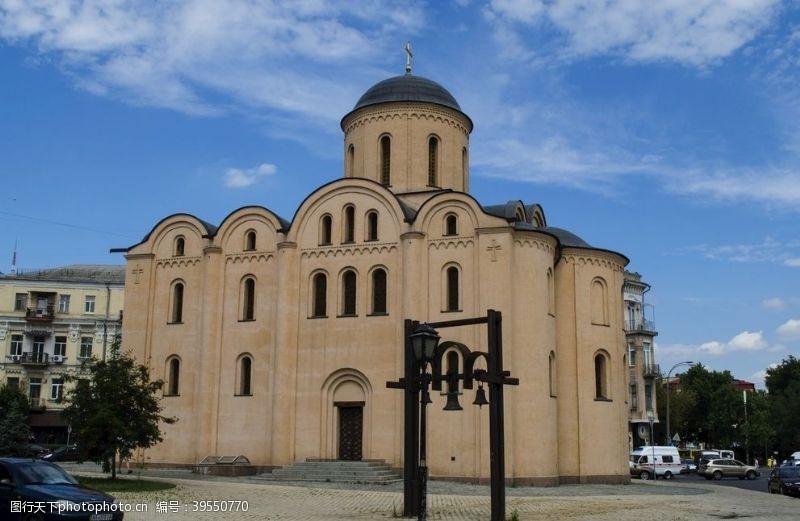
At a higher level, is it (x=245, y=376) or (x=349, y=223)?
(x=349, y=223)

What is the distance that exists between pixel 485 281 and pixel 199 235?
1260 cm

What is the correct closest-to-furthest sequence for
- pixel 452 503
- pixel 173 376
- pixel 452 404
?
1. pixel 452 404
2. pixel 452 503
3. pixel 173 376

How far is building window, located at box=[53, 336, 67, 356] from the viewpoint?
174 ft

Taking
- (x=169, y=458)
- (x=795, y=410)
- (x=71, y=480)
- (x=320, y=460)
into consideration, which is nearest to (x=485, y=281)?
(x=320, y=460)

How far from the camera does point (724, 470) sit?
153 feet

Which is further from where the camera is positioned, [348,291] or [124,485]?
[348,291]

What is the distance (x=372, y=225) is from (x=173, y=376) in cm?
1051

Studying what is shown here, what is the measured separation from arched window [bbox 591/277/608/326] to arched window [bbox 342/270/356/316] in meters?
9.63

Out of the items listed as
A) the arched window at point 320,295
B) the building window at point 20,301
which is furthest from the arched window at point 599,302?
the building window at point 20,301

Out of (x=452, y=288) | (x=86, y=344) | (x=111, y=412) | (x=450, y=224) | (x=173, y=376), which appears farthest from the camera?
(x=86, y=344)

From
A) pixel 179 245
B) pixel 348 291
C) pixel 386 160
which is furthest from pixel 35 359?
pixel 386 160

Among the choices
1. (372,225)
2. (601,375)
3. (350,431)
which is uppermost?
(372,225)

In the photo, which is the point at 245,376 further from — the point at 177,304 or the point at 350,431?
the point at 350,431

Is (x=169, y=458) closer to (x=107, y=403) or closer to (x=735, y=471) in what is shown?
(x=107, y=403)
